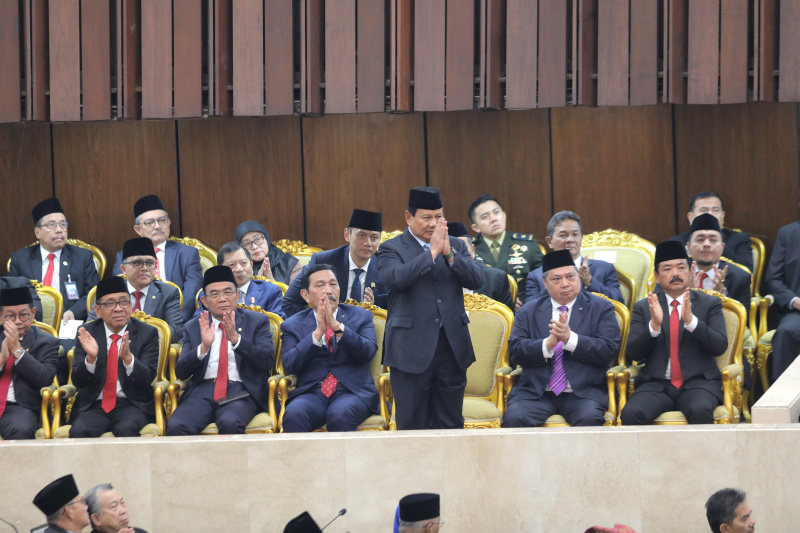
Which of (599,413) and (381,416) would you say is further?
(381,416)

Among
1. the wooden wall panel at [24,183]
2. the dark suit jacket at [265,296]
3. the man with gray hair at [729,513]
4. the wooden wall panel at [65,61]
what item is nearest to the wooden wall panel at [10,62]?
the wooden wall panel at [65,61]

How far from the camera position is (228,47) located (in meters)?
7.46

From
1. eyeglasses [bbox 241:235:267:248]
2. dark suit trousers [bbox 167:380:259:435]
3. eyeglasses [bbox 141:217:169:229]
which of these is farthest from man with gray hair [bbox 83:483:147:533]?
eyeglasses [bbox 141:217:169:229]

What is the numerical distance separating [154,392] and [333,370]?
98cm

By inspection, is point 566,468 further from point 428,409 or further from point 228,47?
point 228,47

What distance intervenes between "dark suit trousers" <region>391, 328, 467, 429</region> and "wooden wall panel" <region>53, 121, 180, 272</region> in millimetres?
3540

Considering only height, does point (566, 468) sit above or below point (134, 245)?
below

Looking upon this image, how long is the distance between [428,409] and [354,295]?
52.3 inches

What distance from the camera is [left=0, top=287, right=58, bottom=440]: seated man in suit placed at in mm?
5809

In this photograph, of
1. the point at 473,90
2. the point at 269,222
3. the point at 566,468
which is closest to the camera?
the point at 566,468

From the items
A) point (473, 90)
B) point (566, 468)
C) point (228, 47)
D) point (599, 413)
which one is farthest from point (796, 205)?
point (228, 47)

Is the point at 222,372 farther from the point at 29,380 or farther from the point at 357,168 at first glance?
the point at 357,168

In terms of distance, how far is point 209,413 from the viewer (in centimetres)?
580

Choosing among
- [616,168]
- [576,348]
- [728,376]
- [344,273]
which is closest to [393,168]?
[616,168]
